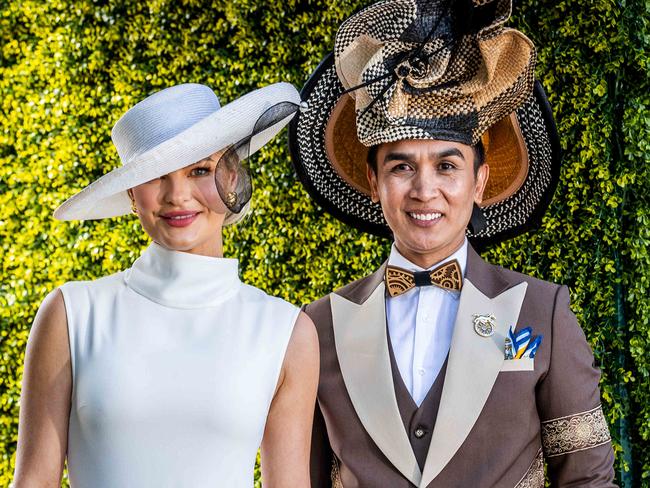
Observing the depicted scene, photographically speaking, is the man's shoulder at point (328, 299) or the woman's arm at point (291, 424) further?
the man's shoulder at point (328, 299)

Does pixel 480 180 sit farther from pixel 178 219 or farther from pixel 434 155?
pixel 178 219

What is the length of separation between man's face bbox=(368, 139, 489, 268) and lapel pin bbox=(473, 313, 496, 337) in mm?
209

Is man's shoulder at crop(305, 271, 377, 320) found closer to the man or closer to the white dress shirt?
the man

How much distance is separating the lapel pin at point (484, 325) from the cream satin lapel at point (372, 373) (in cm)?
23

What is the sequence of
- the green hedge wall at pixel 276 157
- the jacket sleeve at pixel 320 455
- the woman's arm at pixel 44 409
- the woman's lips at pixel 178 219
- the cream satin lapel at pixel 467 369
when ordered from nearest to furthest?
the woman's arm at pixel 44 409, the woman's lips at pixel 178 219, the cream satin lapel at pixel 467 369, the jacket sleeve at pixel 320 455, the green hedge wall at pixel 276 157

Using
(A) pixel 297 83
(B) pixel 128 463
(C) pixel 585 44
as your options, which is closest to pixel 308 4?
(A) pixel 297 83

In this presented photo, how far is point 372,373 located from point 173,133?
0.78m

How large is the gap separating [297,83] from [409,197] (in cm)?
162

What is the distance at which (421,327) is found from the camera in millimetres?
2354

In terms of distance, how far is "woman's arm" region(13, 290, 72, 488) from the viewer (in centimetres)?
185

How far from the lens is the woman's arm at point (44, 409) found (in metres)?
1.85

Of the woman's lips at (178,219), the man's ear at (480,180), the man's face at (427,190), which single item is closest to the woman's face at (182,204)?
the woman's lips at (178,219)

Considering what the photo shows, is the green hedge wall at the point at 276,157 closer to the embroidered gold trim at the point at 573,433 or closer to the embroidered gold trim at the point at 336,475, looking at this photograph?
the embroidered gold trim at the point at 573,433

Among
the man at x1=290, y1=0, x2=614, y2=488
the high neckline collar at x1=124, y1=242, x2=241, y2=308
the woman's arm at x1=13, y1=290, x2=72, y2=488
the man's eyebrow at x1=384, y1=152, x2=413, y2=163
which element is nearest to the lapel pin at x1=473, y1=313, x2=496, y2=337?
the man at x1=290, y1=0, x2=614, y2=488
